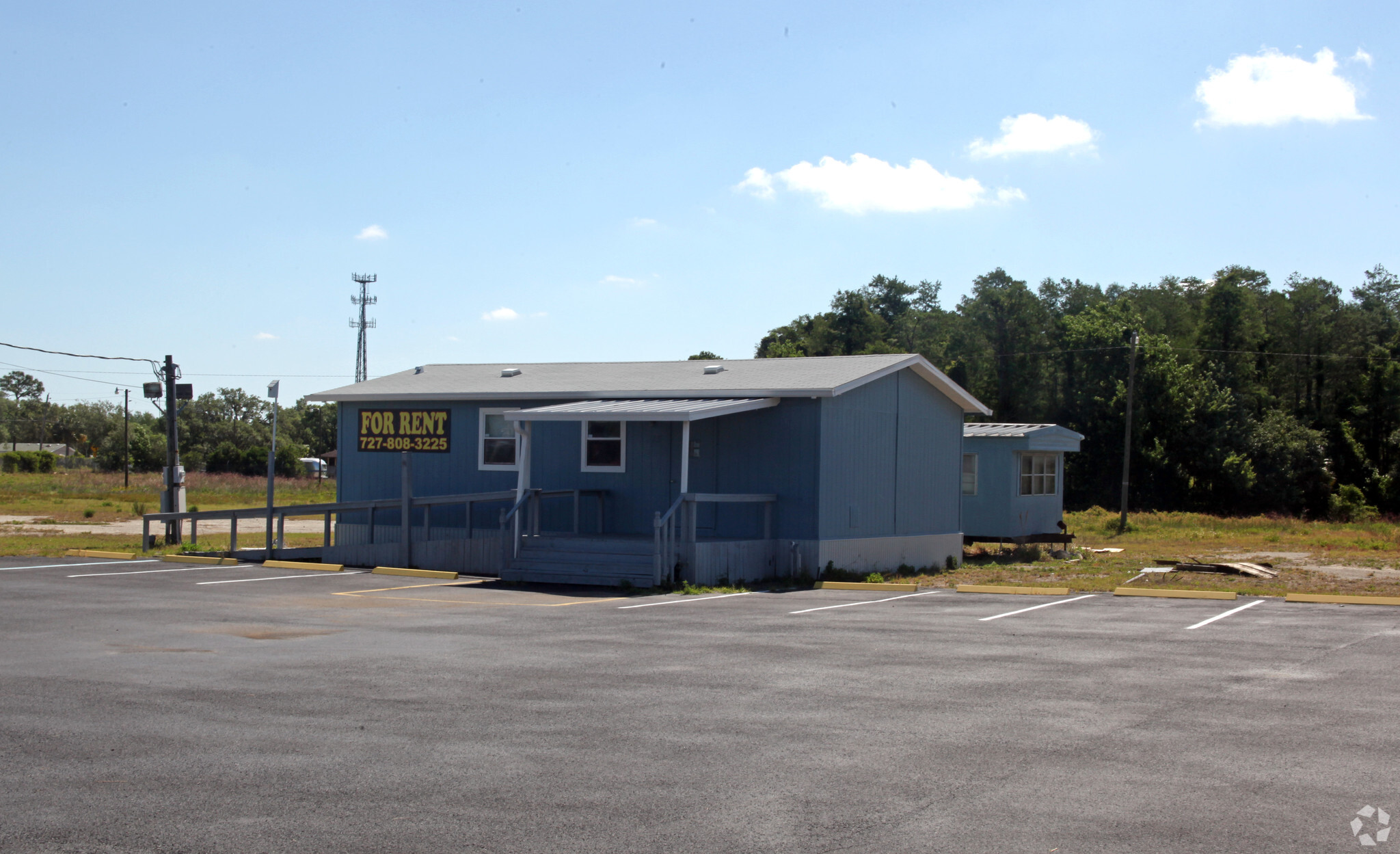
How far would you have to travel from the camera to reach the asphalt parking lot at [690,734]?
16.9ft

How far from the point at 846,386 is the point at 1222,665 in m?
9.61

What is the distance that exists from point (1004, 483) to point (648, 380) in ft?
31.3

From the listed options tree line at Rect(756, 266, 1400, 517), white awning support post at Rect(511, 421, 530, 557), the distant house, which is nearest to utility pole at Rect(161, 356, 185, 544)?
white awning support post at Rect(511, 421, 530, 557)

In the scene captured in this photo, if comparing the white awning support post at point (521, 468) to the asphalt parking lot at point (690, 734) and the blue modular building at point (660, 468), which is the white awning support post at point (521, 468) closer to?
the blue modular building at point (660, 468)

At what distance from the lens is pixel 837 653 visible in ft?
33.6

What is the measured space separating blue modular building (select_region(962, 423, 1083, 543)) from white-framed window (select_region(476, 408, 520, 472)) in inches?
406

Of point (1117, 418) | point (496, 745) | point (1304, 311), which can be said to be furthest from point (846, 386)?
point (1304, 311)

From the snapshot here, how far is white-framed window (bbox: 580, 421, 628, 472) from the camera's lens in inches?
792

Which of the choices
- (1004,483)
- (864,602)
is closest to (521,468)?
(864,602)

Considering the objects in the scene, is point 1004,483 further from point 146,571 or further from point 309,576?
point 146,571

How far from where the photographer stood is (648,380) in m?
21.3

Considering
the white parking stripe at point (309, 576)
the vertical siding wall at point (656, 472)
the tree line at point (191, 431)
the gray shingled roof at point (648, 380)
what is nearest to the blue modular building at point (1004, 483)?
the gray shingled roof at point (648, 380)

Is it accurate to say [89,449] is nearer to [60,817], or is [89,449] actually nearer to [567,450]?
[567,450]

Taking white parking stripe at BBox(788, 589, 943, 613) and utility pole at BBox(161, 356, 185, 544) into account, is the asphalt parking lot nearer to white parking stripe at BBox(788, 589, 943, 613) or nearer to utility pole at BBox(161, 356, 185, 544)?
white parking stripe at BBox(788, 589, 943, 613)
